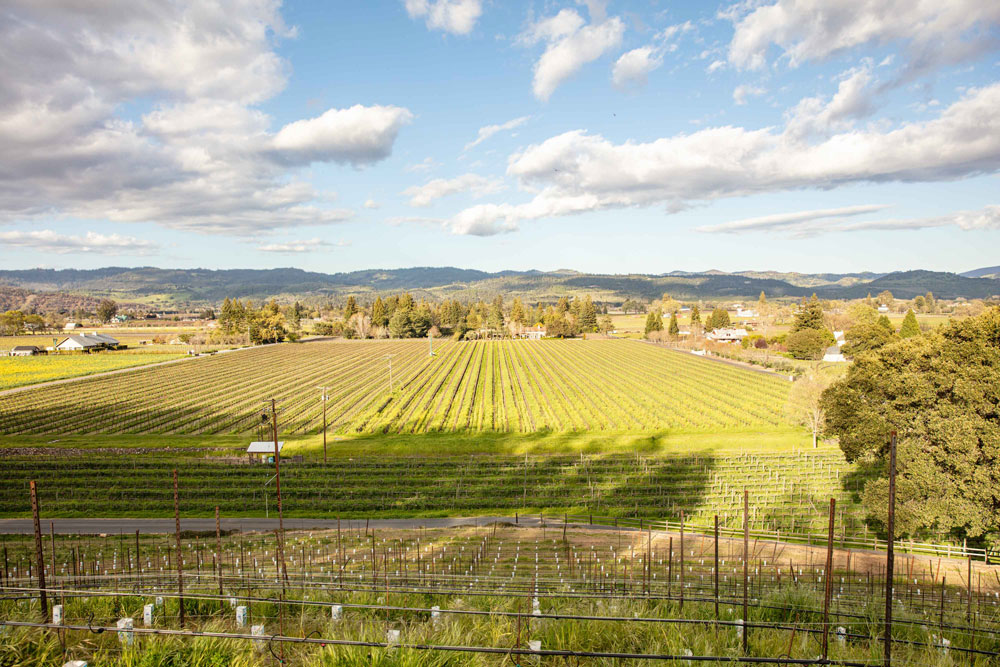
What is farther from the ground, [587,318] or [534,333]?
[587,318]

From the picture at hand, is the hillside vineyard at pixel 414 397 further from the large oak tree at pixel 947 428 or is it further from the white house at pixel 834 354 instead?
the large oak tree at pixel 947 428

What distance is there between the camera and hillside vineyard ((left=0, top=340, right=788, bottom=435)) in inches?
1663

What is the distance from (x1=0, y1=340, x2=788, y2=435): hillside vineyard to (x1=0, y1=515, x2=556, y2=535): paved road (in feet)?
47.0

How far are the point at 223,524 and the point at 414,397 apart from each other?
28030 millimetres

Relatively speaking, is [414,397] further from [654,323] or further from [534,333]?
[534,333]

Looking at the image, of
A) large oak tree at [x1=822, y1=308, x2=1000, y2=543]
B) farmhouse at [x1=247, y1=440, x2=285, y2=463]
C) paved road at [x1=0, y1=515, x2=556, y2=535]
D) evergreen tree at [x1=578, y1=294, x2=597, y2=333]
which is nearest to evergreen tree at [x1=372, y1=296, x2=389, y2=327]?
evergreen tree at [x1=578, y1=294, x2=597, y2=333]

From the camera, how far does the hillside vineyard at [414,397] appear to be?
42250 millimetres

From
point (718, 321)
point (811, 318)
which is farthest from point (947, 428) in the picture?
point (718, 321)

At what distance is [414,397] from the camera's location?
52.6 metres

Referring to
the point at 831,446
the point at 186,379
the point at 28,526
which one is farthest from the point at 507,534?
the point at 186,379

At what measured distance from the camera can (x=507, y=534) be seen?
22.8 meters

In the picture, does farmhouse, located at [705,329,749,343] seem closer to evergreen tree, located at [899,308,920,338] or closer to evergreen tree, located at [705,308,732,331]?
evergreen tree, located at [705,308,732,331]

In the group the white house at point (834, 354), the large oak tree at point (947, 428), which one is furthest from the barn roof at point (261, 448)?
the white house at point (834, 354)

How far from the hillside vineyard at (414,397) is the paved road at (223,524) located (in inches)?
564
